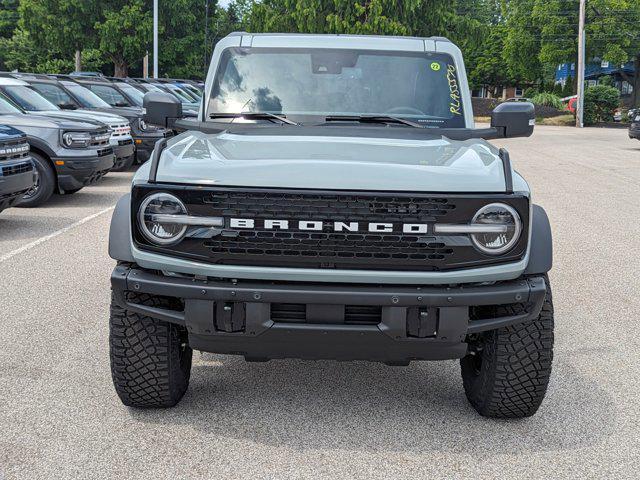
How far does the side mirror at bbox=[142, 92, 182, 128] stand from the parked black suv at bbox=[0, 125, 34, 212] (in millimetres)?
4535

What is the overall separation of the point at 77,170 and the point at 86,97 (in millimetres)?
5555

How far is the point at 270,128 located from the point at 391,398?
1628mm

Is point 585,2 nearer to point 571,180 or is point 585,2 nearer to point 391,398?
point 571,180

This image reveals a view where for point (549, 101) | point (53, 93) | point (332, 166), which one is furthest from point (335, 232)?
point (549, 101)

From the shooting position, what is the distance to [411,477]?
12.2 ft

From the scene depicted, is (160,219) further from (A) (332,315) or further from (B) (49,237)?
(B) (49,237)

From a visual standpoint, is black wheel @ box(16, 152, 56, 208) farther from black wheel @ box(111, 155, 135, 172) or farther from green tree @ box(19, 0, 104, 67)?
green tree @ box(19, 0, 104, 67)

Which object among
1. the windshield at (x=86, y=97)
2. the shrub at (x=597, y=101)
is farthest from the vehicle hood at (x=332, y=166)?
the shrub at (x=597, y=101)

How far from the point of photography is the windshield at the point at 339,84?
547cm

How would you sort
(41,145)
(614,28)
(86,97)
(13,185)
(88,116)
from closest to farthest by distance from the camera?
(13,185) → (41,145) → (88,116) → (86,97) → (614,28)

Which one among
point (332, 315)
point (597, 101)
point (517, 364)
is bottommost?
point (597, 101)

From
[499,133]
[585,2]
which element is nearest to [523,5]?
[585,2]

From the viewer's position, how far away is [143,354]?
4180mm

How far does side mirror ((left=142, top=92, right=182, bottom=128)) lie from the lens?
5535 millimetres
